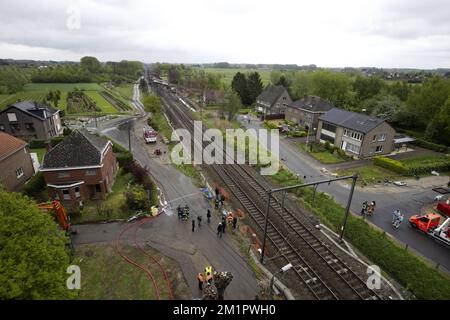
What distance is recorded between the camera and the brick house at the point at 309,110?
62188mm

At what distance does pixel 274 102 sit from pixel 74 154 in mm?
57360

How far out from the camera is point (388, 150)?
49.1m

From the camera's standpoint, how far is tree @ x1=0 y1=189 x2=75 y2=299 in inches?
499

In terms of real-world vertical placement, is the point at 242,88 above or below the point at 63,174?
above

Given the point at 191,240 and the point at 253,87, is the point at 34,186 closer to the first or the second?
the point at 191,240

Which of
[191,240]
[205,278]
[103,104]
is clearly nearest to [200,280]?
[205,278]

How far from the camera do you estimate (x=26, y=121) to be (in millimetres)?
50062

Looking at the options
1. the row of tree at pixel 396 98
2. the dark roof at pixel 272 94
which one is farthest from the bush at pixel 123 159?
the row of tree at pixel 396 98

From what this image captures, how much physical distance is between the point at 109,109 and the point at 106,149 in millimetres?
58528

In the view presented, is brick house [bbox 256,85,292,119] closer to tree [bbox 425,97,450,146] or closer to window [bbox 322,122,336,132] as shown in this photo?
window [bbox 322,122,336,132]

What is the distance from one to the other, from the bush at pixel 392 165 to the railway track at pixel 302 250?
20.8 metres

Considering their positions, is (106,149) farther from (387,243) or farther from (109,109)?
(109,109)

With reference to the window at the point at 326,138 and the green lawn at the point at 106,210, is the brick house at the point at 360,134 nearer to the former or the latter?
the window at the point at 326,138

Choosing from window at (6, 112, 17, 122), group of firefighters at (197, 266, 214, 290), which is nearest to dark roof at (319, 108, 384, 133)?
group of firefighters at (197, 266, 214, 290)
